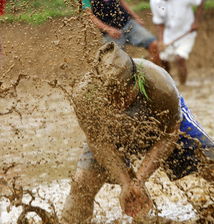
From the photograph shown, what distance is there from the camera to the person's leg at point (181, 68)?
382 inches

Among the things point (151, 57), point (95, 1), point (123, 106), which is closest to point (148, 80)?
point (123, 106)

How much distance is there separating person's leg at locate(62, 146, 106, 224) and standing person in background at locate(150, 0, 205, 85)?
5.63 m

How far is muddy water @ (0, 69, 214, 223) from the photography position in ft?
14.2

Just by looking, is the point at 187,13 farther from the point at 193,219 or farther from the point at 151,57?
the point at 193,219

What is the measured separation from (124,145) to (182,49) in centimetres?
608

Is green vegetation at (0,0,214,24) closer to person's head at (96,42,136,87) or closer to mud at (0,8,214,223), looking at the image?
mud at (0,8,214,223)

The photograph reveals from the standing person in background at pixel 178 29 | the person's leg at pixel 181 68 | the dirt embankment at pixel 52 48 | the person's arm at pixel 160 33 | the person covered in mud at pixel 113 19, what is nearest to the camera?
the dirt embankment at pixel 52 48

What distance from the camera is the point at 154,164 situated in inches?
147

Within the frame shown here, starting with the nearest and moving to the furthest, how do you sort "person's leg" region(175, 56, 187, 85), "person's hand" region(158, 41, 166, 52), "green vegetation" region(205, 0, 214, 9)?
"person's hand" region(158, 41, 166, 52) < "person's leg" region(175, 56, 187, 85) < "green vegetation" region(205, 0, 214, 9)

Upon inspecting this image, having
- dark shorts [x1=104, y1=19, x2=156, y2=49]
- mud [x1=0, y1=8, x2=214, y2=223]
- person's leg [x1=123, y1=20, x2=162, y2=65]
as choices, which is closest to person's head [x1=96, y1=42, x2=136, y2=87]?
mud [x1=0, y1=8, x2=214, y2=223]

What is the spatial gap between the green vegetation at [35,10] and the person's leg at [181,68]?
464 centimetres

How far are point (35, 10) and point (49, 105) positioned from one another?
10.5ft

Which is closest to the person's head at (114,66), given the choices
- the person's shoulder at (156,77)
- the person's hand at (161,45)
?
the person's shoulder at (156,77)

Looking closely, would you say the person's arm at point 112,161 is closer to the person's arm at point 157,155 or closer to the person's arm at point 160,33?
the person's arm at point 157,155
